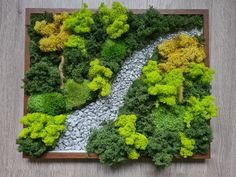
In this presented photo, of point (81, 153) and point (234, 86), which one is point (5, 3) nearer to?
point (81, 153)

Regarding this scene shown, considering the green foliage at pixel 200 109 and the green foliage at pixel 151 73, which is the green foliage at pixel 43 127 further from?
the green foliage at pixel 200 109

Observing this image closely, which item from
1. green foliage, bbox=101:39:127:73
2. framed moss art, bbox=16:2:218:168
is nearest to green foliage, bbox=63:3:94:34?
framed moss art, bbox=16:2:218:168

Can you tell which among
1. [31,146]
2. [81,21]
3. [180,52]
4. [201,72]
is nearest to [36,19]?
[81,21]

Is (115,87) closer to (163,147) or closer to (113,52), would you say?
(113,52)

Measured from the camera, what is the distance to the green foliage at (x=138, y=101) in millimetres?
1682

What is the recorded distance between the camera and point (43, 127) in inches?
65.7

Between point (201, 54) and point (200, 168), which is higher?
point (201, 54)

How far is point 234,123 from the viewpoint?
6.06 feet

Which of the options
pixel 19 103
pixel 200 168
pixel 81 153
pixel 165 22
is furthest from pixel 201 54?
pixel 19 103

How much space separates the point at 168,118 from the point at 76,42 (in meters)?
0.58

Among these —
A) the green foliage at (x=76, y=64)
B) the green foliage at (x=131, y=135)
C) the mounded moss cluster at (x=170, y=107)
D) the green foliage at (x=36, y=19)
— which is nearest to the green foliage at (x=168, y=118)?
the mounded moss cluster at (x=170, y=107)

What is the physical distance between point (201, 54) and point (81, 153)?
76cm

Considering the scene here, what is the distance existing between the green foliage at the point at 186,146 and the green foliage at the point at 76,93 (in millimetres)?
495

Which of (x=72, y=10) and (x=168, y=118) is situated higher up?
(x=72, y=10)
